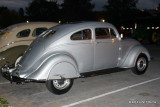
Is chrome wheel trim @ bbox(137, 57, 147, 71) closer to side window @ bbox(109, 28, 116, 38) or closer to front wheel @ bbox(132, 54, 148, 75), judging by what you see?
front wheel @ bbox(132, 54, 148, 75)

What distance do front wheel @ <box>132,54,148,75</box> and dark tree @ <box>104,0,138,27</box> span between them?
51.2 m

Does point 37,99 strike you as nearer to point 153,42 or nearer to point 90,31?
point 90,31

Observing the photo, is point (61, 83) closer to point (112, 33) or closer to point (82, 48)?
point (82, 48)

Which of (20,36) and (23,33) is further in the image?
(23,33)

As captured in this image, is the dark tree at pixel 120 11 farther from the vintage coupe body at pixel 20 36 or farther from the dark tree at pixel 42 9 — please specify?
the vintage coupe body at pixel 20 36

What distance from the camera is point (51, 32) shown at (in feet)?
23.1

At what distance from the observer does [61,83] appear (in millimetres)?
6453

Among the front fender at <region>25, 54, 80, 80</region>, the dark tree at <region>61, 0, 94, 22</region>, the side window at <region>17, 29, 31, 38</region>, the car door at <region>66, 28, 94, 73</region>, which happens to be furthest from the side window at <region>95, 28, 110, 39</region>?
the dark tree at <region>61, 0, 94, 22</region>

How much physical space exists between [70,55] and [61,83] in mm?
791

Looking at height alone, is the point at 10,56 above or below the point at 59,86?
above

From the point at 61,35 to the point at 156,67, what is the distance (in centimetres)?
516

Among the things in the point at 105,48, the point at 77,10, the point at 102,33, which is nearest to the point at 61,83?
the point at 105,48

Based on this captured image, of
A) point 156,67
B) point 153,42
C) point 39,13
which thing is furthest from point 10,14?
point 156,67

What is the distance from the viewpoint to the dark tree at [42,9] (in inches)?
2498
